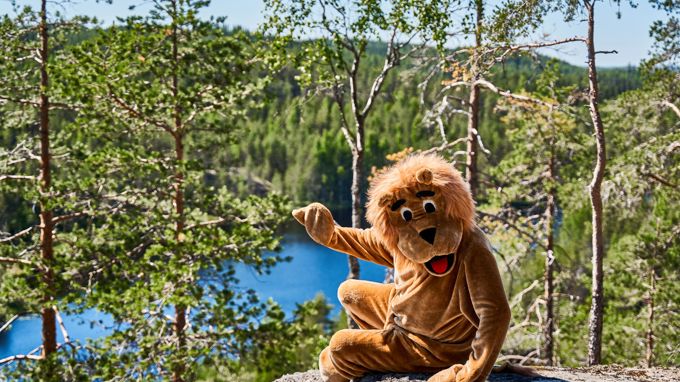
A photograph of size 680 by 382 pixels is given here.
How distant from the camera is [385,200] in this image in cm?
348

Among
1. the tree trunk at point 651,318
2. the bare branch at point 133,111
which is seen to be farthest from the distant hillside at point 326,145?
the bare branch at point 133,111

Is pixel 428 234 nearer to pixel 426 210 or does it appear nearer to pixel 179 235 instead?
pixel 426 210

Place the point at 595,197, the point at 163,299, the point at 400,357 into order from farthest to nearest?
the point at 163,299 < the point at 595,197 < the point at 400,357

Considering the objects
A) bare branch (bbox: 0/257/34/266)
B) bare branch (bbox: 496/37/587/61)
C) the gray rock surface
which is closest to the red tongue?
the gray rock surface

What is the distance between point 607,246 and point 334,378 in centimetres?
1898

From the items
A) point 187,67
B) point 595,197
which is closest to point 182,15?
point 187,67

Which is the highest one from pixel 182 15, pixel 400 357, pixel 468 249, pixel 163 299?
pixel 182 15

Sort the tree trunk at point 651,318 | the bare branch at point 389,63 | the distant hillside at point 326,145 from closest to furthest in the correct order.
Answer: the bare branch at point 389,63, the tree trunk at point 651,318, the distant hillside at point 326,145

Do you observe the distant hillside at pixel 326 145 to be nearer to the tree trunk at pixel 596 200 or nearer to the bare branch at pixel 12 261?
A: the bare branch at pixel 12 261

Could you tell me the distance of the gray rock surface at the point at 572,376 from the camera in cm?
368

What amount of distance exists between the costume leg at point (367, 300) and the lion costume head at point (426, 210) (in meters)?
0.40

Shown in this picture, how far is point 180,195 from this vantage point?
27.4 feet

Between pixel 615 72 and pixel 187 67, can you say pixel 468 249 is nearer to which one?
pixel 187 67

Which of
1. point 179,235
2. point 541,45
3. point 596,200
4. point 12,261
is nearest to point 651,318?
point 596,200
